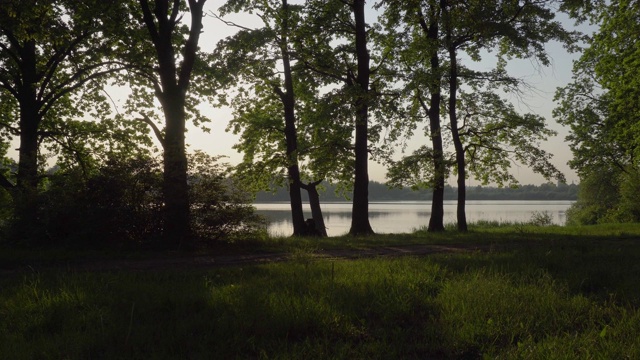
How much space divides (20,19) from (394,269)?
1248 centimetres

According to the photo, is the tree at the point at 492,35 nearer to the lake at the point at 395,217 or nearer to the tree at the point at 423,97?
the tree at the point at 423,97

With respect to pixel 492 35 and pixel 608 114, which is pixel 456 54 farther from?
pixel 608 114

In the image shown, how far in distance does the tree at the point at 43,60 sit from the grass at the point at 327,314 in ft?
27.2

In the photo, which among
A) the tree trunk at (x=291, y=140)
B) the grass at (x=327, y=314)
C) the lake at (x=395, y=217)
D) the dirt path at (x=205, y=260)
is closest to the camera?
the grass at (x=327, y=314)

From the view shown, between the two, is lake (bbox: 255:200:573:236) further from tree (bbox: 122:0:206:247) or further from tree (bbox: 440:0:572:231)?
tree (bbox: 440:0:572:231)

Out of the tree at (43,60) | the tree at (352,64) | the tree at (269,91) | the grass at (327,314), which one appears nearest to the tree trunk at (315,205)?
the tree at (269,91)

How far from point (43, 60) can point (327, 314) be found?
2078 centimetres

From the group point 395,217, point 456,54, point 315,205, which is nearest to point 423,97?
point 456,54

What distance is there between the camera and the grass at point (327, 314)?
390 centimetres

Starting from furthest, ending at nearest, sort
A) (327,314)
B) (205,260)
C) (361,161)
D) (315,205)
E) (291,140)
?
(315,205) < (291,140) < (361,161) < (205,260) < (327,314)

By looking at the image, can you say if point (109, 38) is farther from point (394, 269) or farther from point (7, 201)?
point (394, 269)

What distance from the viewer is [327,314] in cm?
466

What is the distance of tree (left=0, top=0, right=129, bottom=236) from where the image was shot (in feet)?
42.9

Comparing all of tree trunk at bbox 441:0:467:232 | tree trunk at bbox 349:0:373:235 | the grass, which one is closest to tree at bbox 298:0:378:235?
tree trunk at bbox 349:0:373:235
